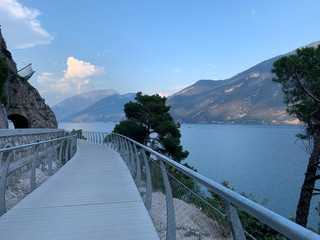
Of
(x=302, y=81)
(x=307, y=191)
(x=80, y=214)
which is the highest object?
(x=302, y=81)

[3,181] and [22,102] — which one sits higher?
[22,102]

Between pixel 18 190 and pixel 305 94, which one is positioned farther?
pixel 305 94

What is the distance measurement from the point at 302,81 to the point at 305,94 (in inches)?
24.7

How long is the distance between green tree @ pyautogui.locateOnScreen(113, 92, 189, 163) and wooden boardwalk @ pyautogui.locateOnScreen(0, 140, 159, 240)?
18318mm

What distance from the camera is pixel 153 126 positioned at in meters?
25.6

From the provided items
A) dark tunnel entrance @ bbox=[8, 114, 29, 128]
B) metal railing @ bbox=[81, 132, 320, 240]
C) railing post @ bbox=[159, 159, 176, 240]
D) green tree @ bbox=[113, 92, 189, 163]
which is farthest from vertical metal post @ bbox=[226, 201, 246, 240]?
dark tunnel entrance @ bbox=[8, 114, 29, 128]

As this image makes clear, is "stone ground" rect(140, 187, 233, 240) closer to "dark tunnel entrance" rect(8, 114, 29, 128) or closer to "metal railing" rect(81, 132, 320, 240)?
"metal railing" rect(81, 132, 320, 240)

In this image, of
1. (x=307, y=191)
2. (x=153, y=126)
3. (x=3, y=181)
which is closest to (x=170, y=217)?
(x=3, y=181)

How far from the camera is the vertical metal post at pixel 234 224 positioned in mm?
1425

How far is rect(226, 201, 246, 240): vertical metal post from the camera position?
Answer: 4.67 feet

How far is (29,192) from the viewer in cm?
517

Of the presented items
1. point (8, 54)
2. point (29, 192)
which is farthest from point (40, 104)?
point (29, 192)

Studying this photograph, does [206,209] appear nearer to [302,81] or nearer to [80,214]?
[80,214]

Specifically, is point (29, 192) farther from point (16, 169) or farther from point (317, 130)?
point (317, 130)
